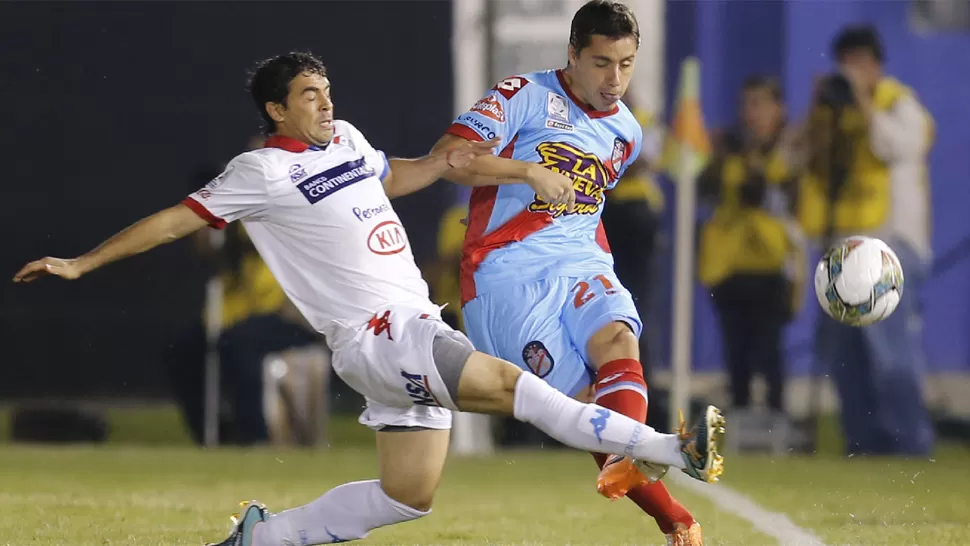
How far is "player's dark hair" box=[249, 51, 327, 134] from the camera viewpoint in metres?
5.41

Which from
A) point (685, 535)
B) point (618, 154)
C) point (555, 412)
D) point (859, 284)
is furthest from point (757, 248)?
point (555, 412)

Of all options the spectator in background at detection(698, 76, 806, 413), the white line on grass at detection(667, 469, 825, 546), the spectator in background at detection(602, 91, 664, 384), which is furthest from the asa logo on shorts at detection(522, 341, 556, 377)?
the spectator in background at detection(698, 76, 806, 413)

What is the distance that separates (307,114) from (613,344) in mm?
1298

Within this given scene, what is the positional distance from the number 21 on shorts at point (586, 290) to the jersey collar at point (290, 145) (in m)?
1.03

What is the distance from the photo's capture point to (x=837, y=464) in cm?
1002

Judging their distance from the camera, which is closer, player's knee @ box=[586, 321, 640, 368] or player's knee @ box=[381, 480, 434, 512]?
player's knee @ box=[381, 480, 434, 512]

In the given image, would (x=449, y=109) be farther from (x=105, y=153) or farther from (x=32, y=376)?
(x=32, y=376)

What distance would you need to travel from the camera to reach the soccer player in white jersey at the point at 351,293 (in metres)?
4.82

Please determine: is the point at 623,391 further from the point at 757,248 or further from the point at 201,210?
the point at 757,248

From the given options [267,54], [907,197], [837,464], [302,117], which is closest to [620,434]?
[302,117]

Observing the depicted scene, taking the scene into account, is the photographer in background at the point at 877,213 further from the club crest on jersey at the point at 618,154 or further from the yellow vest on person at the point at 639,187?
the club crest on jersey at the point at 618,154

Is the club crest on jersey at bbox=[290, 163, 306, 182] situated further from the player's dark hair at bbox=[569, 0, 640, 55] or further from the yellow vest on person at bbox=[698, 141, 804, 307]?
the yellow vest on person at bbox=[698, 141, 804, 307]

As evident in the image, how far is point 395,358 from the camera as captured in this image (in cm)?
486

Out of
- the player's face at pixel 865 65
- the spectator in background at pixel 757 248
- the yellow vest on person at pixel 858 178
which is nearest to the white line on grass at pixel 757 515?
the spectator in background at pixel 757 248
